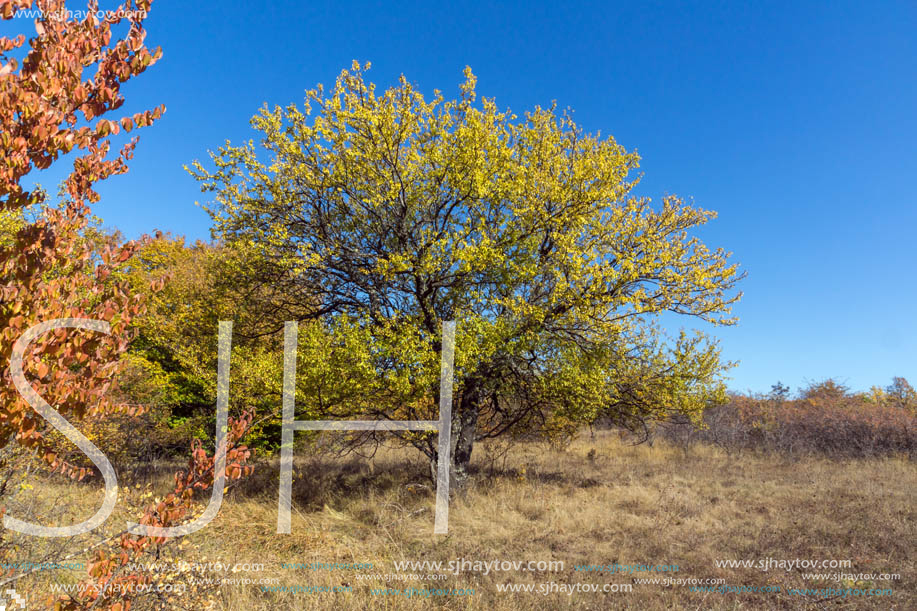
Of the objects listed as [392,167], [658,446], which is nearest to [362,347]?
[392,167]

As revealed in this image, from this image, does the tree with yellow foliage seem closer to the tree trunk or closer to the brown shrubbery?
the tree trunk

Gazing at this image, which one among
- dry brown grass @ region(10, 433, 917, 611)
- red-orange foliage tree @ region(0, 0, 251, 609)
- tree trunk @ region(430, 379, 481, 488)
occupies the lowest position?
dry brown grass @ region(10, 433, 917, 611)

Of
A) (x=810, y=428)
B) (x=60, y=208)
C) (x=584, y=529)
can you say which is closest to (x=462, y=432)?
(x=584, y=529)

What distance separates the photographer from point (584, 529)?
9609 mm

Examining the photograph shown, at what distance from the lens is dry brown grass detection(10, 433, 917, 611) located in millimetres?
6398

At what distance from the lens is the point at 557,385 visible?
34.2 ft

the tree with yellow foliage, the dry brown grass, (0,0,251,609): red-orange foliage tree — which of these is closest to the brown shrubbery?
the dry brown grass

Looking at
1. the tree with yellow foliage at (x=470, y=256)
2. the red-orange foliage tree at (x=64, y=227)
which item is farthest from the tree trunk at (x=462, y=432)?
the red-orange foliage tree at (x=64, y=227)

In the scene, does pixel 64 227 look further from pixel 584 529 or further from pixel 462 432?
pixel 462 432

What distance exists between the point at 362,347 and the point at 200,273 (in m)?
11.3

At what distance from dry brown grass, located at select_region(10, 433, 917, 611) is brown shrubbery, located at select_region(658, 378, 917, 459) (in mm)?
2710

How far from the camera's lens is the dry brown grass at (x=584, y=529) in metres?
6.40

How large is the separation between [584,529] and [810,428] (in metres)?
16.1

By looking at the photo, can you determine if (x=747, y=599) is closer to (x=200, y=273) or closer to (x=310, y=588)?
(x=310, y=588)
